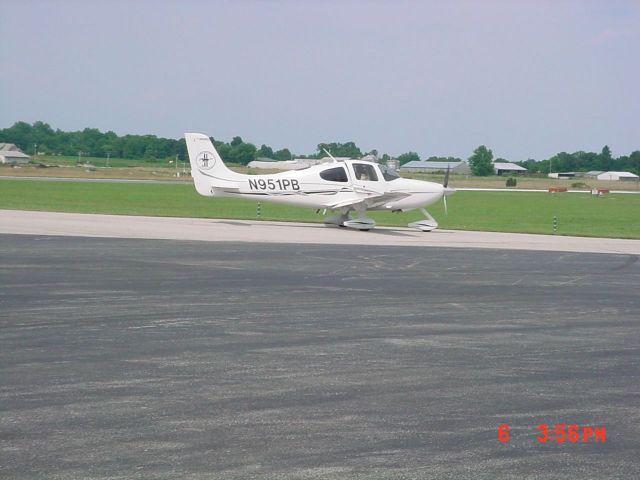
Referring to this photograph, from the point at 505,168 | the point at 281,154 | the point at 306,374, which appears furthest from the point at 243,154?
the point at 306,374

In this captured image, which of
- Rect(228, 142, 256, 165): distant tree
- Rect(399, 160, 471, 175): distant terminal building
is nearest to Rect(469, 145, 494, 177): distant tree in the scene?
Rect(399, 160, 471, 175): distant terminal building

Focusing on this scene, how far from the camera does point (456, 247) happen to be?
26.5 metres

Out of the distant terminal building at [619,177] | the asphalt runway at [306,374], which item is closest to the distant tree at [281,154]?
the distant terminal building at [619,177]

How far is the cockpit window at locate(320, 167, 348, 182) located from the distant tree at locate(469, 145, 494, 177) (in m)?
144

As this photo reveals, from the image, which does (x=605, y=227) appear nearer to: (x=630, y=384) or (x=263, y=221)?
(x=263, y=221)

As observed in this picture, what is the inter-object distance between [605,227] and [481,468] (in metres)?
36.7

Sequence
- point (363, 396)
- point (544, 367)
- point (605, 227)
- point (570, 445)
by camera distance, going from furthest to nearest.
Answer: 1. point (605, 227)
2. point (544, 367)
3. point (363, 396)
4. point (570, 445)

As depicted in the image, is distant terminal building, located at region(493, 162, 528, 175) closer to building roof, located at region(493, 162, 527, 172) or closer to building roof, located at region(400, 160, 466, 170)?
building roof, located at region(493, 162, 527, 172)

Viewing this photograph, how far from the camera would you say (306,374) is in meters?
9.59

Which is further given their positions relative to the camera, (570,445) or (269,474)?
(570,445)

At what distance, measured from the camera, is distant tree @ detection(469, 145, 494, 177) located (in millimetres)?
172000

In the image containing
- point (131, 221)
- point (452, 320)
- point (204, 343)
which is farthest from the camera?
point (131, 221)

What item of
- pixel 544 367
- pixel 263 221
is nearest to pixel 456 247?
pixel 263 221

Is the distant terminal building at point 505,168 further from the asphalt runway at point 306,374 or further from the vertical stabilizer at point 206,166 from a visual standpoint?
the asphalt runway at point 306,374
